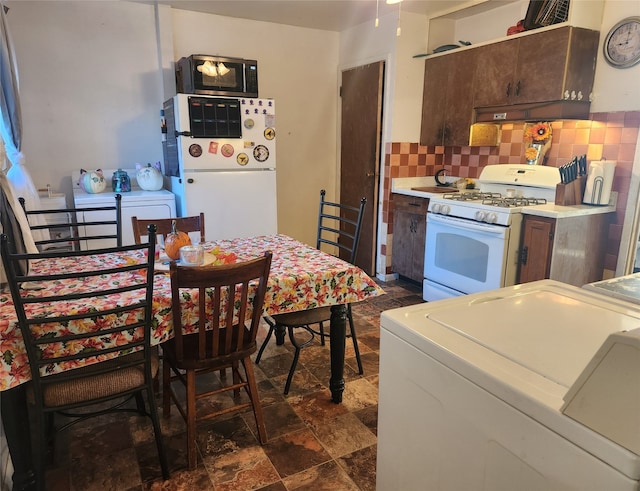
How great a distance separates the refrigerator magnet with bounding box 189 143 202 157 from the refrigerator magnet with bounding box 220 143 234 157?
17 centimetres

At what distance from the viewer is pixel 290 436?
1976 mm

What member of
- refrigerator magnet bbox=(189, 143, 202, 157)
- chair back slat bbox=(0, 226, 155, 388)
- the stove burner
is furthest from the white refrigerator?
chair back slat bbox=(0, 226, 155, 388)

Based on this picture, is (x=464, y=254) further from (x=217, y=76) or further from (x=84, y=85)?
(x=84, y=85)

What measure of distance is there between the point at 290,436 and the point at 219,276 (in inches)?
34.8

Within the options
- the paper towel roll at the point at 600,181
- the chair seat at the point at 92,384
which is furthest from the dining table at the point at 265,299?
the paper towel roll at the point at 600,181

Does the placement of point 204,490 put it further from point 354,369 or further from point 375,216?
point 375,216

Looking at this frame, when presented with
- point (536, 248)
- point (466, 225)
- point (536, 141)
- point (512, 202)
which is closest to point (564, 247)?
point (536, 248)

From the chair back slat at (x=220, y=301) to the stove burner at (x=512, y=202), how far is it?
1960 millimetres

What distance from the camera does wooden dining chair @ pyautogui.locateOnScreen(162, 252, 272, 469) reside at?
1.56 metres

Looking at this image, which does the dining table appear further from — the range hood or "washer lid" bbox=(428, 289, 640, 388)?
the range hood

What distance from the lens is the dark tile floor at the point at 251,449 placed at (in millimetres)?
1708

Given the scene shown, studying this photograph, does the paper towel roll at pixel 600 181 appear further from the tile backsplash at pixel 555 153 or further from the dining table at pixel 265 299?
the dining table at pixel 265 299

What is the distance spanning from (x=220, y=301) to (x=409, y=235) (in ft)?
8.11

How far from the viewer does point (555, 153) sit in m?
3.23
